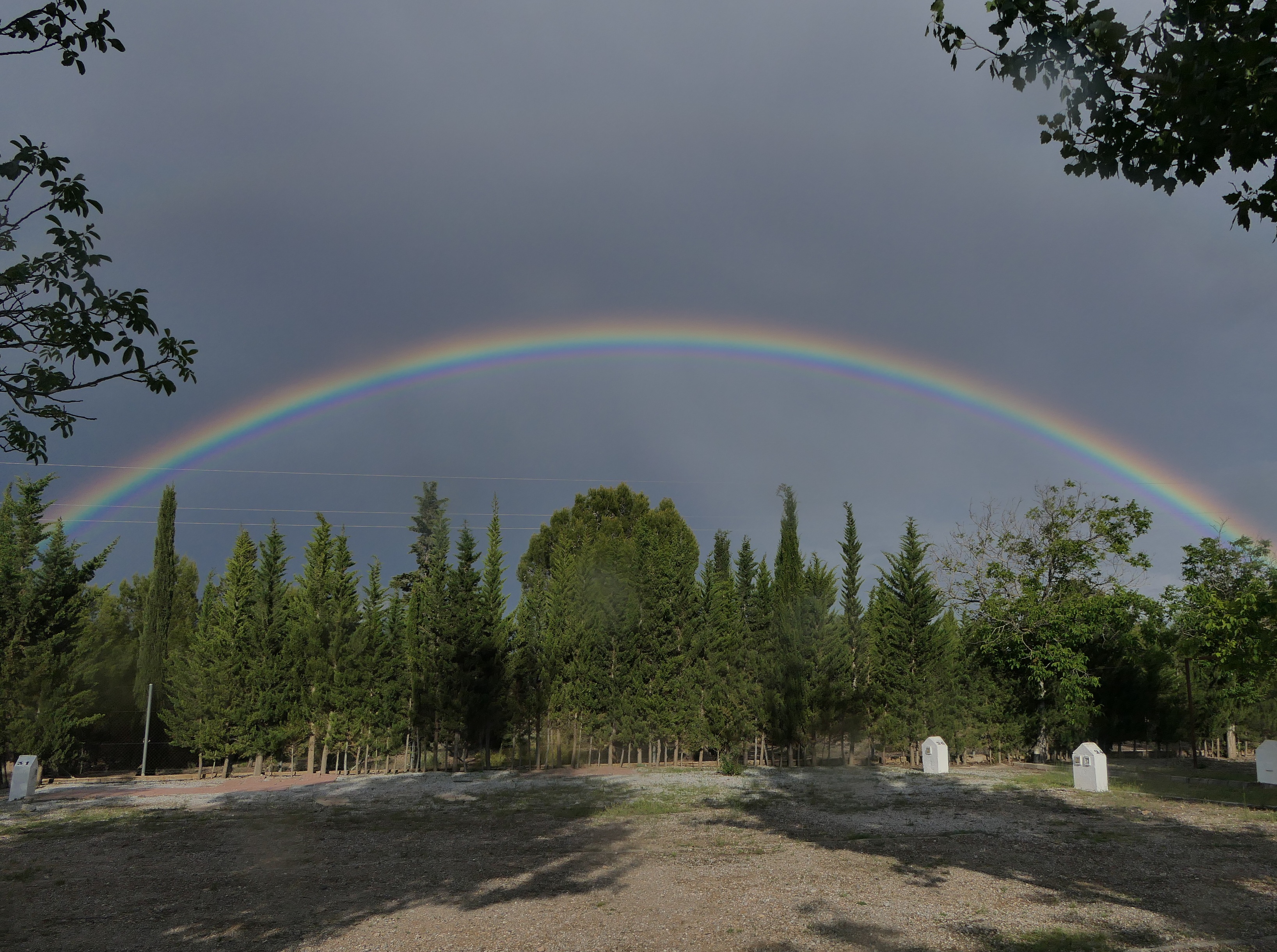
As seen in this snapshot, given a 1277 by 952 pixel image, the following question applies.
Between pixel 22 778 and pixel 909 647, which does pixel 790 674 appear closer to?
pixel 909 647

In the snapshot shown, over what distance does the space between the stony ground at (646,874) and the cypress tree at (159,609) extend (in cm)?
1145

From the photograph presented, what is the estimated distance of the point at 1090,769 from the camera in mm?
16266

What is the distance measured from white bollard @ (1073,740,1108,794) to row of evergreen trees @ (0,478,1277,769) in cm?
444

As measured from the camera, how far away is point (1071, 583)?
24.0 meters

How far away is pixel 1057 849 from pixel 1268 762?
32.4 ft

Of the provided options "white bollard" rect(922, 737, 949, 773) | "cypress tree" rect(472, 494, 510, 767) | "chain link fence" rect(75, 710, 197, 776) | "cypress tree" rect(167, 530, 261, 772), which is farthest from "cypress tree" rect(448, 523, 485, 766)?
"white bollard" rect(922, 737, 949, 773)

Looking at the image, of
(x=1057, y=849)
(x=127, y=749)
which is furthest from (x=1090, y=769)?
(x=127, y=749)

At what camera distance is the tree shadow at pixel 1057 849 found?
→ 6.53 meters

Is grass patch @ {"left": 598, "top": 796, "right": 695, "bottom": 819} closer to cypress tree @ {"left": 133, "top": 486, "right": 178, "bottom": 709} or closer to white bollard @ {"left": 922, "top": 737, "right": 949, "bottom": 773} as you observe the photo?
white bollard @ {"left": 922, "top": 737, "right": 949, "bottom": 773}

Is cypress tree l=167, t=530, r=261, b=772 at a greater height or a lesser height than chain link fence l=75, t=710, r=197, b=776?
greater

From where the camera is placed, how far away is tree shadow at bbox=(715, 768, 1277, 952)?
653 cm

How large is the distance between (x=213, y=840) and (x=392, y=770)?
13.7 meters

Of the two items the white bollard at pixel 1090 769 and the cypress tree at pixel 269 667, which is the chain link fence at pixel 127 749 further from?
the white bollard at pixel 1090 769

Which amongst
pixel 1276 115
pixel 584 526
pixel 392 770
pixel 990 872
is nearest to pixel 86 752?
pixel 392 770
